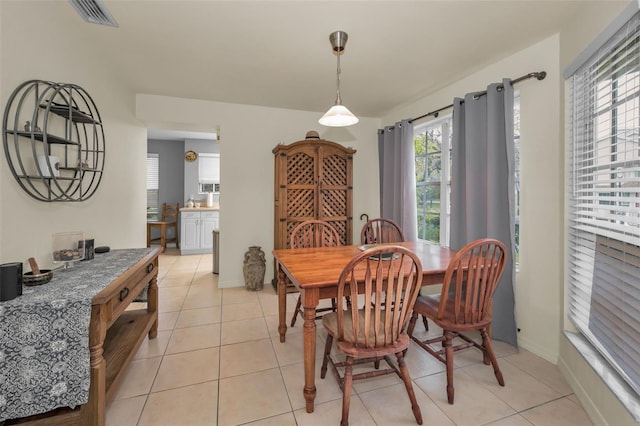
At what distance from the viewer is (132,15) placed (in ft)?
6.11

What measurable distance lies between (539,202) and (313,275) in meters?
1.80

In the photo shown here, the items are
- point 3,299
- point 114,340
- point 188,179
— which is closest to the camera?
point 3,299

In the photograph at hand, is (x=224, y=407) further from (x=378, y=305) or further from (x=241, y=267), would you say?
(x=241, y=267)

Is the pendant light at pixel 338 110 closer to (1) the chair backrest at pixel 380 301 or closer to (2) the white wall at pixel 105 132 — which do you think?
(1) the chair backrest at pixel 380 301

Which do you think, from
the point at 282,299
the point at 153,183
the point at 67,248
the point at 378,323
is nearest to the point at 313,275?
the point at 378,323

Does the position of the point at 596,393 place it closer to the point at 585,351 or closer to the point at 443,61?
the point at 585,351

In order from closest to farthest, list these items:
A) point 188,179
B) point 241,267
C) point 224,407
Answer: point 224,407 → point 241,267 → point 188,179

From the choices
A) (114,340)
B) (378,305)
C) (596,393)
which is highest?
(378,305)

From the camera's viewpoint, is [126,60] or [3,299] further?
[126,60]

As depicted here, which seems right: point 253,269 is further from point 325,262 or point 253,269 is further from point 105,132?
point 105,132

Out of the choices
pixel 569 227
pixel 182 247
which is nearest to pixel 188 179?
pixel 182 247

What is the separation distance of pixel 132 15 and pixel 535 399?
3.45 m

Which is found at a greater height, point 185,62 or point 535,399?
point 185,62

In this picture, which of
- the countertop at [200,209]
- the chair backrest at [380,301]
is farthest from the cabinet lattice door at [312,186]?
the countertop at [200,209]
